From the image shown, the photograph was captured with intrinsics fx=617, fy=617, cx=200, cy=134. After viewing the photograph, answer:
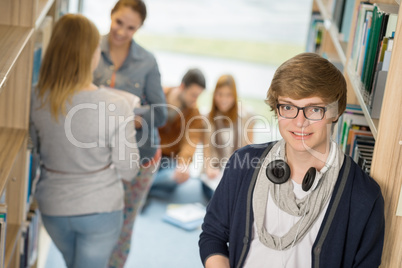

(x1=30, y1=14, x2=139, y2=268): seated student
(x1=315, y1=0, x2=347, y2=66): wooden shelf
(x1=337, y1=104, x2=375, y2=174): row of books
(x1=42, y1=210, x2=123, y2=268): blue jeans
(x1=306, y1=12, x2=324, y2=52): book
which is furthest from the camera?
(x1=306, y1=12, x2=324, y2=52): book

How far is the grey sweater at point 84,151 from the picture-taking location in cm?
230

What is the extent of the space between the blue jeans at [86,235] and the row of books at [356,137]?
96 centimetres

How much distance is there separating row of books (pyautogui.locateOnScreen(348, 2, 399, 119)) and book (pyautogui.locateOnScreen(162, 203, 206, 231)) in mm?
1940

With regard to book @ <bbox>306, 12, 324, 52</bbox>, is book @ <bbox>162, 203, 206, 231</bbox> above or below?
below

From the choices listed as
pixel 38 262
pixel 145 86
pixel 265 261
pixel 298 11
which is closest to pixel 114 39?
pixel 145 86

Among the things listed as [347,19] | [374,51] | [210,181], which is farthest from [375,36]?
[210,181]

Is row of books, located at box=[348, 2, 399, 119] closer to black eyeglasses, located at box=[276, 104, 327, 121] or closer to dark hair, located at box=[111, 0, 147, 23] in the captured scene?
black eyeglasses, located at box=[276, 104, 327, 121]

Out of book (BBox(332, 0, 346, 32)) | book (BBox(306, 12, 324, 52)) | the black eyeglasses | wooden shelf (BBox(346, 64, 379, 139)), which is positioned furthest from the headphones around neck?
book (BBox(306, 12, 324, 52))

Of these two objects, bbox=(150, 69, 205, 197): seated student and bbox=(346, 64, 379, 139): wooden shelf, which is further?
bbox=(150, 69, 205, 197): seated student

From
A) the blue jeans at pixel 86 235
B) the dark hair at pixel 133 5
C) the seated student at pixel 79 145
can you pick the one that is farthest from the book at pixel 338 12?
the blue jeans at pixel 86 235

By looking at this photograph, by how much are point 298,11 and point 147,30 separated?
1.76 metres

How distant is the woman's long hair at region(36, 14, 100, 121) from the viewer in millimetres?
2277

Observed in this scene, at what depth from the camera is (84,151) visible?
2.37 m

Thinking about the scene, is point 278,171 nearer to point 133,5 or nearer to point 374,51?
point 374,51
